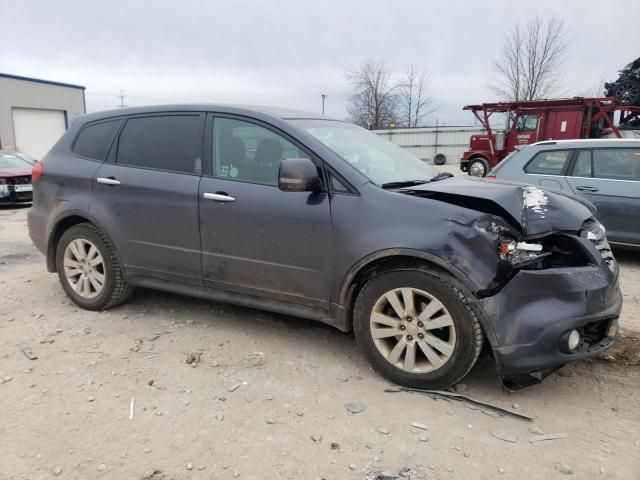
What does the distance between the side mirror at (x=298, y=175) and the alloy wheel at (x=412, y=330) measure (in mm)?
839

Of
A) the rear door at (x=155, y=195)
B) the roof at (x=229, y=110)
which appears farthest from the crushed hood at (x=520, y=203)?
the rear door at (x=155, y=195)

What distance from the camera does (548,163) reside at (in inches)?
256

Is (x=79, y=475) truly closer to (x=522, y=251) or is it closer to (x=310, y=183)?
(x=310, y=183)

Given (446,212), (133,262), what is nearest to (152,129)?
(133,262)

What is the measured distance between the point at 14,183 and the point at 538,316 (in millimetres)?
11889

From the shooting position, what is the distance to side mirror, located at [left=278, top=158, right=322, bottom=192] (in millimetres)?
3066

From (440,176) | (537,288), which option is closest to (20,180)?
(440,176)

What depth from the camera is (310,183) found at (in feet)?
10.2

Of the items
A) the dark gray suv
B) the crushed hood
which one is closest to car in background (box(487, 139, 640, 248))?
the dark gray suv

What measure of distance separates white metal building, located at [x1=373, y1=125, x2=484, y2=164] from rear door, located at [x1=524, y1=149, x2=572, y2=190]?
24209 millimetres

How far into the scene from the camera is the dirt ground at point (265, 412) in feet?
7.86

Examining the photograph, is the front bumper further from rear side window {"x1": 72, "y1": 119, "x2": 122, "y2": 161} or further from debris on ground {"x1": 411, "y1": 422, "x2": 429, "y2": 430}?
rear side window {"x1": 72, "y1": 119, "x2": 122, "y2": 161}

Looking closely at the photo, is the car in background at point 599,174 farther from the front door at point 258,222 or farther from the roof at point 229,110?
the front door at point 258,222

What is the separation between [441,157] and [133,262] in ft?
77.7
